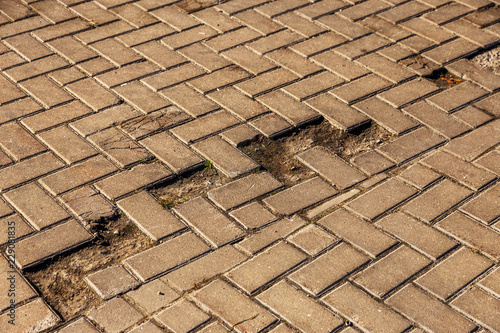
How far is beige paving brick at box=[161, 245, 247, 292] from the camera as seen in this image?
286 cm

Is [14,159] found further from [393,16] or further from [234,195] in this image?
[393,16]

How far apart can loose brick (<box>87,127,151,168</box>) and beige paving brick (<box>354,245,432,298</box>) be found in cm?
139

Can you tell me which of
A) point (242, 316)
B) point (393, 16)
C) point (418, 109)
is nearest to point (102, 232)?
point (242, 316)

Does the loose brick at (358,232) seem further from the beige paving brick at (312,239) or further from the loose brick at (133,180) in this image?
the loose brick at (133,180)

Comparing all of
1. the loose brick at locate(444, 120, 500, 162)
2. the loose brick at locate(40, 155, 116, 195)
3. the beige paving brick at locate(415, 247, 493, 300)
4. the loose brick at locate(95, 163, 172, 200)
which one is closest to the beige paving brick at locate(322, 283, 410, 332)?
the beige paving brick at locate(415, 247, 493, 300)

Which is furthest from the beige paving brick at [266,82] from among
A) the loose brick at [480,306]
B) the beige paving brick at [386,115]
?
the loose brick at [480,306]

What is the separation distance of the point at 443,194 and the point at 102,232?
5.79ft

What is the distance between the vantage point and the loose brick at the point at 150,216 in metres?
3.11


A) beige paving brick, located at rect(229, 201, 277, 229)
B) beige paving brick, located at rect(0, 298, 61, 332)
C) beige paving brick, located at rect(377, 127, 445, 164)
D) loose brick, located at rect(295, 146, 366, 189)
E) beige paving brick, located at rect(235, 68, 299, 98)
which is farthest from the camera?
beige paving brick, located at rect(235, 68, 299, 98)

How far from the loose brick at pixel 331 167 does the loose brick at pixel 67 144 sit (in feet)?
3.91

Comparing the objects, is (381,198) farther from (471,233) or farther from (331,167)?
(471,233)

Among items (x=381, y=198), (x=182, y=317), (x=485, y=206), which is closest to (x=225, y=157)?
(x=381, y=198)

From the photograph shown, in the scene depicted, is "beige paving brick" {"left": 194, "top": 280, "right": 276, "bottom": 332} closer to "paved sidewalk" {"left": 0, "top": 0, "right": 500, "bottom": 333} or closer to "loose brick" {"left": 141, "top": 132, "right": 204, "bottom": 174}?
"paved sidewalk" {"left": 0, "top": 0, "right": 500, "bottom": 333}

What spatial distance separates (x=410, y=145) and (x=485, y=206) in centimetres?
60
